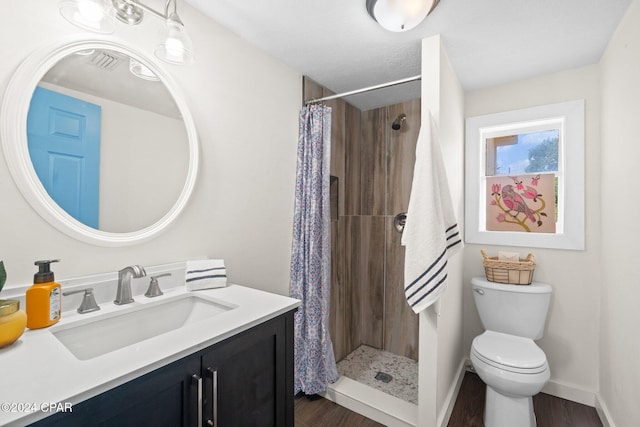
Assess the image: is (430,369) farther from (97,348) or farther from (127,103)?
(127,103)

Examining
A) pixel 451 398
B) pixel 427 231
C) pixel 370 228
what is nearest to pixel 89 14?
pixel 427 231

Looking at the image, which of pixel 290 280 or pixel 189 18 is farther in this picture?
pixel 290 280

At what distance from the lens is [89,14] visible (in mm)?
1010

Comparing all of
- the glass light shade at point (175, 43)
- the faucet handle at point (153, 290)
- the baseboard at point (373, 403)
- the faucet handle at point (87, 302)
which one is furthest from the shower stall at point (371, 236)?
the faucet handle at point (87, 302)

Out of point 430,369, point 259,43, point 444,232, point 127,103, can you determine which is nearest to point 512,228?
point 444,232

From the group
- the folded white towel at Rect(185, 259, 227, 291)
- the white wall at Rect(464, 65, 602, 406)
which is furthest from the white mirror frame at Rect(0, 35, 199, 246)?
the white wall at Rect(464, 65, 602, 406)

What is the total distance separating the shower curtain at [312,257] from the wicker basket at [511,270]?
1173mm

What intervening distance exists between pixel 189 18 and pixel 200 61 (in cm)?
19

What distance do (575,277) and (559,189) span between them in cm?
62

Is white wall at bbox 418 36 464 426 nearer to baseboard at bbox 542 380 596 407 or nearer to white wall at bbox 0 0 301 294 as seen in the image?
baseboard at bbox 542 380 596 407

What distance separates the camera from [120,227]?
116cm

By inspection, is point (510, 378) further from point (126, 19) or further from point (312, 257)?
point (126, 19)

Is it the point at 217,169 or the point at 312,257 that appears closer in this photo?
→ the point at 217,169

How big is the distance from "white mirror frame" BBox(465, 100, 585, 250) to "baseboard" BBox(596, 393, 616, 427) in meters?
0.96
